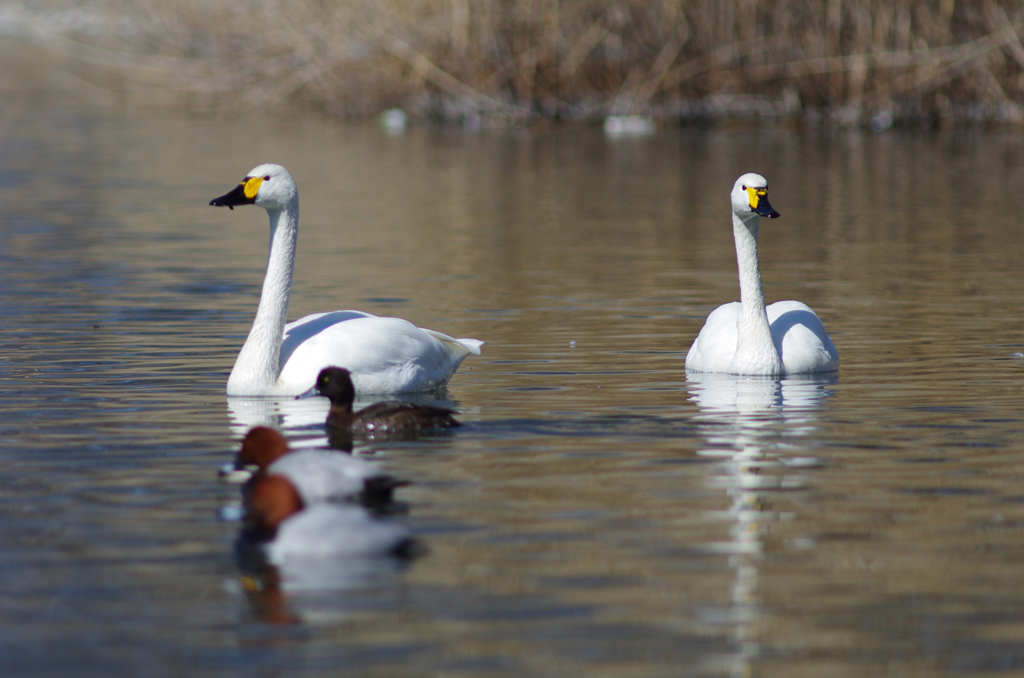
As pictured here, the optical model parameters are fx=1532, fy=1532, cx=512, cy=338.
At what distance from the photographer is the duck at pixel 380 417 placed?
6.96 metres

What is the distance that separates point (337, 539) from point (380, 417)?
1.96m

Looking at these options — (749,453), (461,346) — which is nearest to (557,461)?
(749,453)

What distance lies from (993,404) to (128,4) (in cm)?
2906

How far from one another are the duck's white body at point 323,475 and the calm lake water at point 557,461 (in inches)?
12.7

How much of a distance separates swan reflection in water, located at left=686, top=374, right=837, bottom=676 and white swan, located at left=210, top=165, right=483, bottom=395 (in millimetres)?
1430

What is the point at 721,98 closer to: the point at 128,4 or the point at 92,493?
the point at 128,4

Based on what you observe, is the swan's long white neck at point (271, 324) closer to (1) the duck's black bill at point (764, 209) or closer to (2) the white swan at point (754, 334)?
(2) the white swan at point (754, 334)

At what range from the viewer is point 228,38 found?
33844mm

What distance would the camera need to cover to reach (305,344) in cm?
801

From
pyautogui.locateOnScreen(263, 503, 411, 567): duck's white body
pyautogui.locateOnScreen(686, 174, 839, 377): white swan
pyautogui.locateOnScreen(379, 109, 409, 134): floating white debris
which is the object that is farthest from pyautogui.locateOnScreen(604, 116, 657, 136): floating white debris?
pyautogui.locateOnScreen(263, 503, 411, 567): duck's white body

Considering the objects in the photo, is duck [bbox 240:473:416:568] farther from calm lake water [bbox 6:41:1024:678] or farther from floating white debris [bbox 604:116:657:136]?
floating white debris [bbox 604:116:657:136]

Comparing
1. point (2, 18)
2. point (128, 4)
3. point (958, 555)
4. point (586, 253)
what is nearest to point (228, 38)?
point (128, 4)

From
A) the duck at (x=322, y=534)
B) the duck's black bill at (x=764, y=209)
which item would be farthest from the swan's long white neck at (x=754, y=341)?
the duck at (x=322, y=534)

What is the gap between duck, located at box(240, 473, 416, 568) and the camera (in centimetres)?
502
